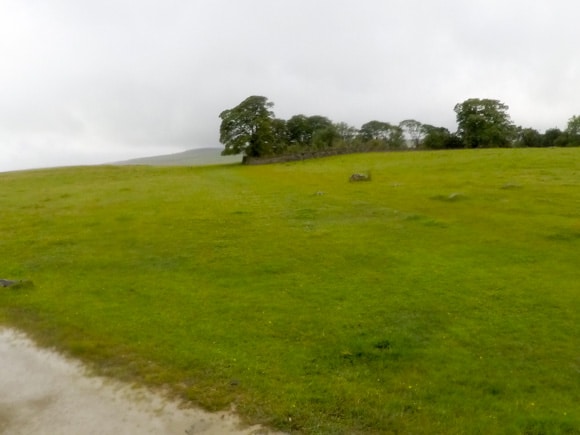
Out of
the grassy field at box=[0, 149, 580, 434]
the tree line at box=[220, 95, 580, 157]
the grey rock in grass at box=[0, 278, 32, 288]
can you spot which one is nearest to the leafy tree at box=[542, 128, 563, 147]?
the tree line at box=[220, 95, 580, 157]

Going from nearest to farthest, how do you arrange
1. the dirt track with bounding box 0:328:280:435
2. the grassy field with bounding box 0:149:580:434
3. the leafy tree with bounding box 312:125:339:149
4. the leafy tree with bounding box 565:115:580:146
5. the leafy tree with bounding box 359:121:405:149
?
the dirt track with bounding box 0:328:280:435 < the grassy field with bounding box 0:149:580:434 < the leafy tree with bounding box 565:115:580:146 < the leafy tree with bounding box 312:125:339:149 < the leafy tree with bounding box 359:121:405:149

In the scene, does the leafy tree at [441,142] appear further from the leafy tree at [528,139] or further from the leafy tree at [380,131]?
the leafy tree at [380,131]

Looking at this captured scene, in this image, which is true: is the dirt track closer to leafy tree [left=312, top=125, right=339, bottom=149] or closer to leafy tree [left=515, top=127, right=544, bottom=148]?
leafy tree [left=312, top=125, right=339, bottom=149]

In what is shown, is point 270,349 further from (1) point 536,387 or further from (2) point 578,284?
(2) point 578,284

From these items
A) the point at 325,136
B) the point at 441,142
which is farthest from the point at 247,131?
the point at 441,142

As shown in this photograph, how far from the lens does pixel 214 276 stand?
19.9 metres

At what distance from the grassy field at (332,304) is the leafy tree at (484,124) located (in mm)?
59248

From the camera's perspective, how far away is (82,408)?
11.0m

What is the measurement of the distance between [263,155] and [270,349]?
72.8 metres

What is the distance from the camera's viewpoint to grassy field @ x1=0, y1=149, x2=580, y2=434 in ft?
35.6

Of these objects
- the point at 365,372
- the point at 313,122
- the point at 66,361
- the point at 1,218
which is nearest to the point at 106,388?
the point at 66,361

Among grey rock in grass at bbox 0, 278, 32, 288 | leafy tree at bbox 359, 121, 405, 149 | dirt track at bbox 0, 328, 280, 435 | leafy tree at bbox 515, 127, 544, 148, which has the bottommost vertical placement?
dirt track at bbox 0, 328, 280, 435

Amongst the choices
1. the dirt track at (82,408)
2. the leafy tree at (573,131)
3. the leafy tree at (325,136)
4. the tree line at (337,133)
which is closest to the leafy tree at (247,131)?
the tree line at (337,133)

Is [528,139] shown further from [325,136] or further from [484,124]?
[325,136]
